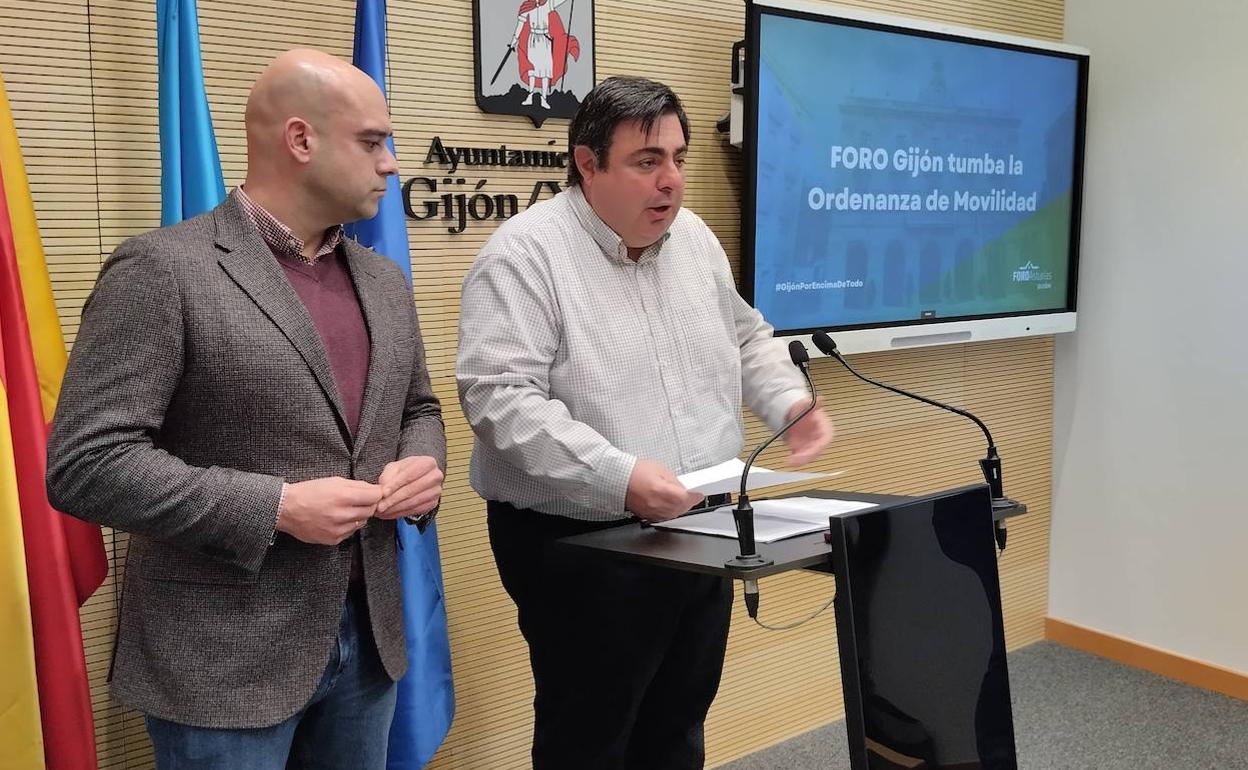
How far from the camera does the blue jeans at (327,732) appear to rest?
1.44 m

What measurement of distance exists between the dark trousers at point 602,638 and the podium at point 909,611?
0.53 ft

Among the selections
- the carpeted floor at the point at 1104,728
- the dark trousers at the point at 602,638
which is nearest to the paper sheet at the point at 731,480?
the dark trousers at the point at 602,638

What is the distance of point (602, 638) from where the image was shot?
190 centimetres

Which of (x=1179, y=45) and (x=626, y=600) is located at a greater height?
(x=1179, y=45)

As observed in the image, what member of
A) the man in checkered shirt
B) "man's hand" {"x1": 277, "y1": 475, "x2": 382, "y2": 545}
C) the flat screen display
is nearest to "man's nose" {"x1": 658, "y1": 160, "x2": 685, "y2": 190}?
the man in checkered shirt

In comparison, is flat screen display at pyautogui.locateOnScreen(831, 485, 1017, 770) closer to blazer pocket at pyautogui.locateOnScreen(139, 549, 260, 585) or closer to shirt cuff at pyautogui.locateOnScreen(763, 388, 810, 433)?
shirt cuff at pyautogui.locateOnScreen(763, 388, 810, 433)

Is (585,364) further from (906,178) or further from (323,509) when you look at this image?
(906,178)

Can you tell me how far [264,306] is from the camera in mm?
1438

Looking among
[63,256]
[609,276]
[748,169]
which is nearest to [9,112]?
[63,256]

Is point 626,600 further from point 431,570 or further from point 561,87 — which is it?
point 561,87

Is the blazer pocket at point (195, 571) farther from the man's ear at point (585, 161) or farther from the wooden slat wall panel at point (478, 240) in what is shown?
the man's ear at point (585, 161)

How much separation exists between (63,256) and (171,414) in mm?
798

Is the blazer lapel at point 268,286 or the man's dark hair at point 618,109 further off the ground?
the man's dark hair at point 618,109

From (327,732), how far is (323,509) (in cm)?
42
